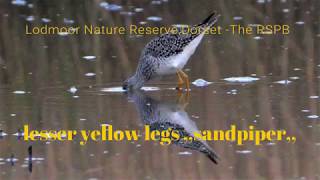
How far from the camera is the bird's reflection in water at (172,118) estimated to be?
6.85 m

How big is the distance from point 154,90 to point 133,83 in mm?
232

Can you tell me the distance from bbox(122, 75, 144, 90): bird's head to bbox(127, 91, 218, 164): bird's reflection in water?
0.25ft

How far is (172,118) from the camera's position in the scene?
25.5 feet

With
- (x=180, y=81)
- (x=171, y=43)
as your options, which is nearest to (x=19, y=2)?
(x=171, y=43)

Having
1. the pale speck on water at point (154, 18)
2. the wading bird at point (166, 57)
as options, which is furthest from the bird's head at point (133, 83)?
the pale speck on water at point (154, 18)

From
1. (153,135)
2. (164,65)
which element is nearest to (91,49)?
(164,65)

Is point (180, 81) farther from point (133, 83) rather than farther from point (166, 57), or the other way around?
point (133, 83)

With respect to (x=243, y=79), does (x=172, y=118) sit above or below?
below

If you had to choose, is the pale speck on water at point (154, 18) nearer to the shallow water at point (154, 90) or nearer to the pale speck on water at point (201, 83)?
the shallow water at point (154, 90)

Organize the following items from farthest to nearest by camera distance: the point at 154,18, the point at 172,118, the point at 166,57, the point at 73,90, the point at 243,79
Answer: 1. the point at 154,18
2. the point at 166,57
3. the point at 243,79
4. the point at 73,90
5. the point at 172,118

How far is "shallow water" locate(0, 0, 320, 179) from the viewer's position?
6.39 metres

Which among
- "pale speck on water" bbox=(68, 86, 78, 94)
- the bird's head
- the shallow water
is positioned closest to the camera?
the shallow water

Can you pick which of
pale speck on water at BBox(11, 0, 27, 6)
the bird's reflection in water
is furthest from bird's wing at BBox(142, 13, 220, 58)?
pale speck on water at BBox(11, 0, 27, 6)

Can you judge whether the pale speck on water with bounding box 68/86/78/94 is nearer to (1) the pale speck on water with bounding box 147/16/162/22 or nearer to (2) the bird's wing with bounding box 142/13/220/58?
(2) the bird's wing with bounding box 142/13/220/58
